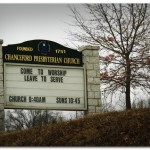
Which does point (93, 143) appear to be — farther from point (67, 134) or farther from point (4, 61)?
point (4, 61)

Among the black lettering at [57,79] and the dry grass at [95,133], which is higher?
the black lettering at [57,79]

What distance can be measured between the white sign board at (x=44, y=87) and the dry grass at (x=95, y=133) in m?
2.71

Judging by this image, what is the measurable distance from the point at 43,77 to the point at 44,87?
355 mm

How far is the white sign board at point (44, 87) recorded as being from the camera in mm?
15461

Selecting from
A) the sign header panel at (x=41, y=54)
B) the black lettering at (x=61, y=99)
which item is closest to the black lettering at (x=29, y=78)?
the sign header panel at (x=41, y=54)

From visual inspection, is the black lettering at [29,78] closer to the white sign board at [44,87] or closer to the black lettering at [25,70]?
the white sign board at [44,87]

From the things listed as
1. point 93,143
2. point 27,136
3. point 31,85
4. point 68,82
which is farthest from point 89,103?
point 93,143

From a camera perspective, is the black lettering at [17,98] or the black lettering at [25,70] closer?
the black lettering at [17,98]

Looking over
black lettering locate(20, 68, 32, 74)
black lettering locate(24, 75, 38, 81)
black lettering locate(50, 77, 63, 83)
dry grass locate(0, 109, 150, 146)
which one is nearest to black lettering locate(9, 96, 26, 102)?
black lettering locate(24, 75, 38, 81)

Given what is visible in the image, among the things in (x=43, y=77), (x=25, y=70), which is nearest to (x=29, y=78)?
(x=25, y=70)

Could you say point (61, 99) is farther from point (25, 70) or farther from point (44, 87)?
point (25, 70)

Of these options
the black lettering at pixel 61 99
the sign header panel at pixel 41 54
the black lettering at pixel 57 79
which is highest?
the sign header panel at pixel 41 54

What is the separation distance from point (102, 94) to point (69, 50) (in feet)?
7.97

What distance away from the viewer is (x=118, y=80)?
17.5m
